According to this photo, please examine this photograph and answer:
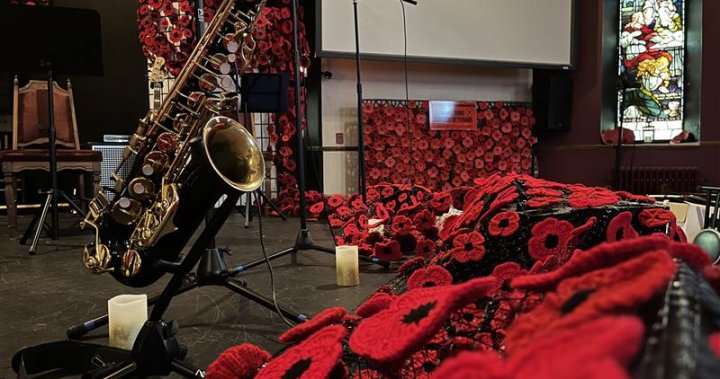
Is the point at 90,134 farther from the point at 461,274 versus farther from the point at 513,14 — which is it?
the point at 461,274

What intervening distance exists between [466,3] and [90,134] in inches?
160

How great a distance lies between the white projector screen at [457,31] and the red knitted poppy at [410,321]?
4.06 m

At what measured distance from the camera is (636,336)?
206 millimetres

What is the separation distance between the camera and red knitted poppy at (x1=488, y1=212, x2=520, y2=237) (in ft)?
3.30

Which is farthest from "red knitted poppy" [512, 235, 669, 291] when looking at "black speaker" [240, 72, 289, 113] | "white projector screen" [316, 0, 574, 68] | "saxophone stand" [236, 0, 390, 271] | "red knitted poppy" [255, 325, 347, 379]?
"white projector screen" [316, 0, 574, 68]

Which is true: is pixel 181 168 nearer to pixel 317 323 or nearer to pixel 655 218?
pixel 317 323

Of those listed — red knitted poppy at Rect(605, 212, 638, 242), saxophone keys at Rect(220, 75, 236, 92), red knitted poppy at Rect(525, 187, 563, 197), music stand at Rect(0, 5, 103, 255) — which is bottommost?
red knitted poppy at Rect(605, 212, 638, 242)

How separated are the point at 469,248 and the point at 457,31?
427 centimetres

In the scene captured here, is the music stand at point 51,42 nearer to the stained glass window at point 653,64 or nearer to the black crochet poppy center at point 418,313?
the black crochet poppy center at point 418,313

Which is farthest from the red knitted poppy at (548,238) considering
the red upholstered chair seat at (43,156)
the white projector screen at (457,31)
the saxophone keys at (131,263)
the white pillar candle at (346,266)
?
the white projector screen at (457,31)

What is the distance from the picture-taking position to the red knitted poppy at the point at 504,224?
1006mm

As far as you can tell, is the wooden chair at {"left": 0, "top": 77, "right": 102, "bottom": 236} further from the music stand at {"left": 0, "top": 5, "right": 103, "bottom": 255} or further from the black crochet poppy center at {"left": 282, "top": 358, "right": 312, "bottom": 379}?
the black crochet poppy center at {"left": 282, "top": 358, "right": 312, "bottom": 379}

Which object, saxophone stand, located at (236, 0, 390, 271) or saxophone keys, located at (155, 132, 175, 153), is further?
saxophone stand, located at (236, 0, 390, 271)

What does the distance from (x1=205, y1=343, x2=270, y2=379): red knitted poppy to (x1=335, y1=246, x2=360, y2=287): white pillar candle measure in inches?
54.5
